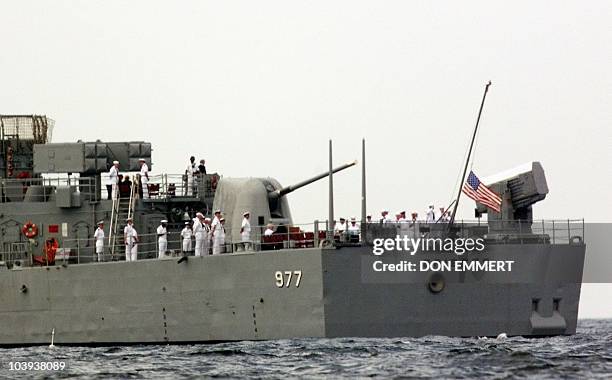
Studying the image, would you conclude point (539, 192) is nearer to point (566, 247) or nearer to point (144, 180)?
point (566, 247)

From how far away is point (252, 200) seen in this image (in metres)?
47.0

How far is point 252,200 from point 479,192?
22.0ft

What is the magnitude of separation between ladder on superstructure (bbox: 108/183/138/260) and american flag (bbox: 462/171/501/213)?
10.4 metres

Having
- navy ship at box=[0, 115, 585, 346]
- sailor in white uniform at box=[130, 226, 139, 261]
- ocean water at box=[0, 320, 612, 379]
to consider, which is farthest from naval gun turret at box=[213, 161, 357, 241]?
ocean water at box=[0, 320, 612, 379]

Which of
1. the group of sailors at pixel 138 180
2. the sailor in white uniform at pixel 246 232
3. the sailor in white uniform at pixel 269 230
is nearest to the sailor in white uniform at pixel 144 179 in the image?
the group of sailors at pixel 138 180

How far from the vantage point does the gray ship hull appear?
139 ft

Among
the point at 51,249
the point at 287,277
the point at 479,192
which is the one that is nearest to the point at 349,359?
the point at 287,277

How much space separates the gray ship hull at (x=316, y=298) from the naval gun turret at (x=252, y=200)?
2673mm

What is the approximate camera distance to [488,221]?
1724 inches

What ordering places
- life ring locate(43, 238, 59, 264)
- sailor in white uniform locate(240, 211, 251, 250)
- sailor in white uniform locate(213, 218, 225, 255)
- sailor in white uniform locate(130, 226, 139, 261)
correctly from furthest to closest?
life ring locate(43, 238, 59, 264)
sailor in white uniform locate(130, 226, 139, 261)
sailor in white uniform locate(213, 218, 225, 255)
sailor in white uniform locate(240, 211, 251, 250)

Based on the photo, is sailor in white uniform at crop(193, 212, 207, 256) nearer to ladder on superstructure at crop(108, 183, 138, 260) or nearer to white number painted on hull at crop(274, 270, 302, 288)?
white number painted on hull at crop(274, 270, 302, 288)

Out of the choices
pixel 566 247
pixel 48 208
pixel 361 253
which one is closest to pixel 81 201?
pixel 48 208

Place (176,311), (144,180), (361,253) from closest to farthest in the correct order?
(361,253) < (176,311) < (144,180)

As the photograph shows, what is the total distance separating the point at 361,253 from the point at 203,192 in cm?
884
